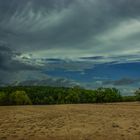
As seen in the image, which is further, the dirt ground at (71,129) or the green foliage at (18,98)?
the green foliage at (18,98)

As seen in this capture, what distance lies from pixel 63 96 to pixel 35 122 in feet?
414

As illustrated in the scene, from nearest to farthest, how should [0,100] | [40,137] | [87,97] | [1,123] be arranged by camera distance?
1. [40,137]
2. [1,123]
3. [0,100]
4. [87,97]

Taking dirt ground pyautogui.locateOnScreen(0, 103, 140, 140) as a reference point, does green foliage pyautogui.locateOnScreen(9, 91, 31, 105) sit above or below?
above

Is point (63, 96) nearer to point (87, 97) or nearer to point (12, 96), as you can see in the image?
point (87, 97)

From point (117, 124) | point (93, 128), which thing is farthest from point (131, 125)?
point (93, 128)

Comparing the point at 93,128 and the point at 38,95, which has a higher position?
the point at 38,95

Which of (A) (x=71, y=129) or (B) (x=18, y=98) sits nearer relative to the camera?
(A) (x=71, y=129)

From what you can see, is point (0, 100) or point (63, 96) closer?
point (0, 100)

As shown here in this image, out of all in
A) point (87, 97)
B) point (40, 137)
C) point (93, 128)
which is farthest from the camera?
point (87, 97)

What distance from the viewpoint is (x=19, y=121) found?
125 ft

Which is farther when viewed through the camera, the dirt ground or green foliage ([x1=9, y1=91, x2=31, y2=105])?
green foliage ([x1=9, y1=91, x2=31, y2=105])

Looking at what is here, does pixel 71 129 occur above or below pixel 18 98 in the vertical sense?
below

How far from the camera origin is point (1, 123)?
36969 millimetres

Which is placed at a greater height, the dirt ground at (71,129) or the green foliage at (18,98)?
the green foliage at (18,98)
